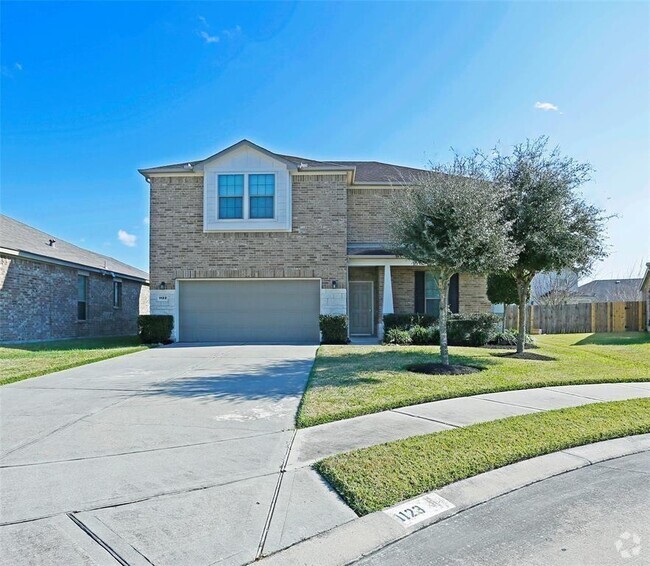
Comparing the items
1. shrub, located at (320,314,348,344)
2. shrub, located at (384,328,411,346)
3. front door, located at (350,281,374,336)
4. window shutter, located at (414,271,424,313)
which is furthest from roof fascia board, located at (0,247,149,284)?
window shutter, located at (414,271,424,313)

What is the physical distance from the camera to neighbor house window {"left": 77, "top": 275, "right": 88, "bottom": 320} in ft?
62.0

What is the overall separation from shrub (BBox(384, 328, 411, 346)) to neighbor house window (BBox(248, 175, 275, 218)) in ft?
19.9

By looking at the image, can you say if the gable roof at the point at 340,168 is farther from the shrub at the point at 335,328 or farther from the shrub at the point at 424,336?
the shrub at the point at 335,328

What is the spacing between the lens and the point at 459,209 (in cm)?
878

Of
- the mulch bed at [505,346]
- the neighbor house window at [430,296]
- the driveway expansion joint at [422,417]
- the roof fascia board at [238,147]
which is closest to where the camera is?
the driveway expansion joint at [422,417]

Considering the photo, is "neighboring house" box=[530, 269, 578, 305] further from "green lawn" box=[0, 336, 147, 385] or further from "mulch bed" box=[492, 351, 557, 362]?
"green lawn" box=[0, 336, 147, 385]

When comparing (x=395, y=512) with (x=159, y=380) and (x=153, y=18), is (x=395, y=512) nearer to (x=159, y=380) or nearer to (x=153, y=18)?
(x=159, y=380)

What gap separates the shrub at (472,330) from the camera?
15.0 metres

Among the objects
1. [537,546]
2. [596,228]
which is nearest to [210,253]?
[596,228]

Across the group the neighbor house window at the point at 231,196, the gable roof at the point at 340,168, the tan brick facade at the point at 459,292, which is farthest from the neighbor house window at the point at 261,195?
the tan brick facade at the point at 459,292

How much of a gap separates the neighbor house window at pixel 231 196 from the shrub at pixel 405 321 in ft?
21.6

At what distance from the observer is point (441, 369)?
29.6 feet

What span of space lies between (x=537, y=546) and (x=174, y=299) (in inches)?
599

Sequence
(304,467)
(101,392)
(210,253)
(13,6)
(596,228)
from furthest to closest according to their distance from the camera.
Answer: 1. (210,253)
2. (596,228)
3. (13,6)
4. (101,392)
5. (304,467)
